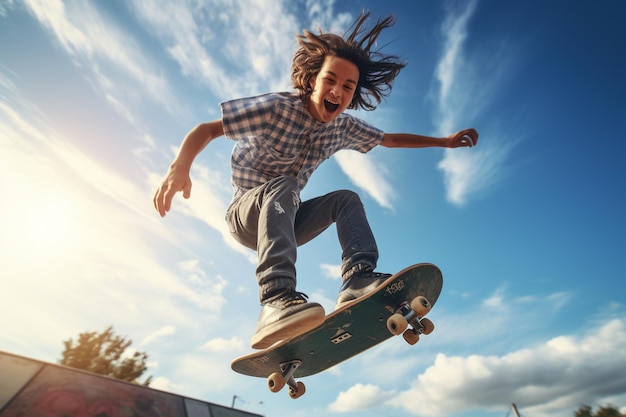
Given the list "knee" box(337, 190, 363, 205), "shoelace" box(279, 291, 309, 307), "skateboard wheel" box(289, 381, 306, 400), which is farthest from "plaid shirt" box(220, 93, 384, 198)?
"skateboard wheel" box(289, 381, 306, 400)

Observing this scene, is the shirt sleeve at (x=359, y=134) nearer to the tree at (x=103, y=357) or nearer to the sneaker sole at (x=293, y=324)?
the sneaker sole at (x=293, y=324)

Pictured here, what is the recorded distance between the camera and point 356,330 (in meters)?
2.77

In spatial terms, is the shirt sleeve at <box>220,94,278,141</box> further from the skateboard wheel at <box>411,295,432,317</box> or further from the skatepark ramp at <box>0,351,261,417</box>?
the skatepark ramp at <box>0,351,261,417</box>

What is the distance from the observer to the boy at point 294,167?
2.12m

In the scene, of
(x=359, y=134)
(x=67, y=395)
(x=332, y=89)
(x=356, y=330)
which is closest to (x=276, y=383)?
(x=356, y=330)

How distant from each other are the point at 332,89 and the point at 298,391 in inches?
115

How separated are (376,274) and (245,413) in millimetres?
8607

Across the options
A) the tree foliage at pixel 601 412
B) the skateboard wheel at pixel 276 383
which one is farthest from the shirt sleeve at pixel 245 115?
the tree foliage at pixel 601 412

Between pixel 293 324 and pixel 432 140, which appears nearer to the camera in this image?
pixel 293 324

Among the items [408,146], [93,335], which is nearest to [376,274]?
[408,146]

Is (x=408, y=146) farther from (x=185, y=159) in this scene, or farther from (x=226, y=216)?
(x=185, y=159)

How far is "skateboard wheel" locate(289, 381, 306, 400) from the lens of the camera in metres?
→ 3.04

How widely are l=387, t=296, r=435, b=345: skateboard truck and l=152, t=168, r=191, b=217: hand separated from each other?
177cm

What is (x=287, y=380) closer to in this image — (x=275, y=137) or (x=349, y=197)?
(x=349, y=197)
